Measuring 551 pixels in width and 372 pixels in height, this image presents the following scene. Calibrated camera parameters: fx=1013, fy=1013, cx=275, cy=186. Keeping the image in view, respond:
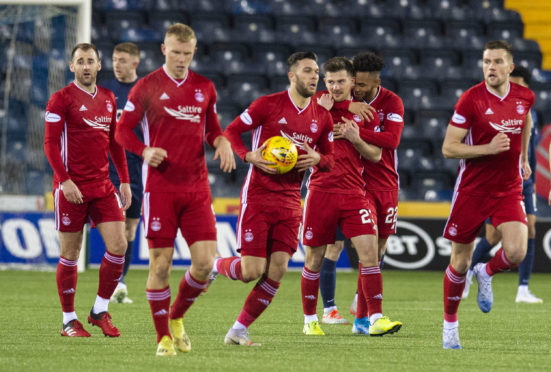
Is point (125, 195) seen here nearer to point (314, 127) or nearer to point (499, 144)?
point (314, 127)

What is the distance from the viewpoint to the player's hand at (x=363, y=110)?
7422 mm

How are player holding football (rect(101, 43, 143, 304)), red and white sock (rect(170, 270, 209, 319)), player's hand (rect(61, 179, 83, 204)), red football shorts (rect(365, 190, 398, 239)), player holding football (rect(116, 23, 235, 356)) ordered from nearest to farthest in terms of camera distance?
player holding football (rect(116, 23, 235, 356)), red and white sock (rect(170, 270, 209, 319)), player's hand (rect(61, 179, 83, 204)), red football shorts (rect(365, 190, 398, 239)), player holding football (rect(101, 43, 143, 304))

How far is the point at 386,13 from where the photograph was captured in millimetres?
19234

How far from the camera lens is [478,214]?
6.50 m

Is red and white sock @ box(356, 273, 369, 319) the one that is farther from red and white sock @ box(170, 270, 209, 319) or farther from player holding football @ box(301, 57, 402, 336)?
red and white sock @ box(170, 270, 209, 319)

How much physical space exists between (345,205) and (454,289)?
1099 mm

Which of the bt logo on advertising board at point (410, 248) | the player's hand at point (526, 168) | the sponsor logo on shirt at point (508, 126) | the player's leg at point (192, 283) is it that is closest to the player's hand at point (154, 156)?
the player's leg at point (192, 283)

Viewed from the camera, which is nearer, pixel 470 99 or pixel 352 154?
pixel 470 99

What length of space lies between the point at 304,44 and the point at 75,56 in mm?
11360

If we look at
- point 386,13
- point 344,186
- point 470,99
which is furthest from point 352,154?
point 386,13

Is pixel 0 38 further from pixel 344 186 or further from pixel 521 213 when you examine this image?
pixel 521 213

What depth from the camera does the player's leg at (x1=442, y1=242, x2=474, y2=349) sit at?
21.4 feet

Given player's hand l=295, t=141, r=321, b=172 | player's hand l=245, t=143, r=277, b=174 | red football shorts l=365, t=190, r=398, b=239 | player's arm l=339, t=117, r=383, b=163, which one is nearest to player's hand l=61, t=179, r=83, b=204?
player's hand l=245, t=143, r=277, b=174

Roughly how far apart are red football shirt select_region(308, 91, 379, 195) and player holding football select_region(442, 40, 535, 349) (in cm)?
100
